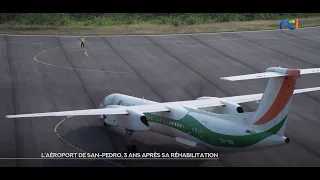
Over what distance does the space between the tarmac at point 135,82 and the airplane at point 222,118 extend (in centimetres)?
221

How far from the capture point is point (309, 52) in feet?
238

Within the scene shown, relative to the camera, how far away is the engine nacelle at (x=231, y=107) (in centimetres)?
3641

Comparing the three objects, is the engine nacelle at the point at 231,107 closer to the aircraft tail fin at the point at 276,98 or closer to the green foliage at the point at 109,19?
the aircraft tail fin at the point at 276,98

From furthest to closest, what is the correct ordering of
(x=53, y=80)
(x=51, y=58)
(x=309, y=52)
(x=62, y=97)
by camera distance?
(x=309, y=52) < (x=51, y=58) < (x=53, y=80) < (x=62, y=97)

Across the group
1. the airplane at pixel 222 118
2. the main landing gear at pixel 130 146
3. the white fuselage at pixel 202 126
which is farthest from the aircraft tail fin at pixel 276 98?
the main landing gear at pixel 130 146

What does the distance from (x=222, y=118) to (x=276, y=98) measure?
399 centimetres

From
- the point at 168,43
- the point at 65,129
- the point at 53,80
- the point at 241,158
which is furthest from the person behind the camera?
the point at 168,43

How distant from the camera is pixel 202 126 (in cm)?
3384

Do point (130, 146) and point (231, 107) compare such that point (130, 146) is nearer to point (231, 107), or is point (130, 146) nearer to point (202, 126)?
point (202, 126)

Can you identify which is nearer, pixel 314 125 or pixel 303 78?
pixel 314 125

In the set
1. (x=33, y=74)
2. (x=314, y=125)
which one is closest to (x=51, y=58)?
(x=33, y=74)

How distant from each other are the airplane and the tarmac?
7.25 feet

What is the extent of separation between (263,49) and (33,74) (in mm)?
33414

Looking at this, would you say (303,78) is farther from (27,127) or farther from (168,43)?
(27,127)
